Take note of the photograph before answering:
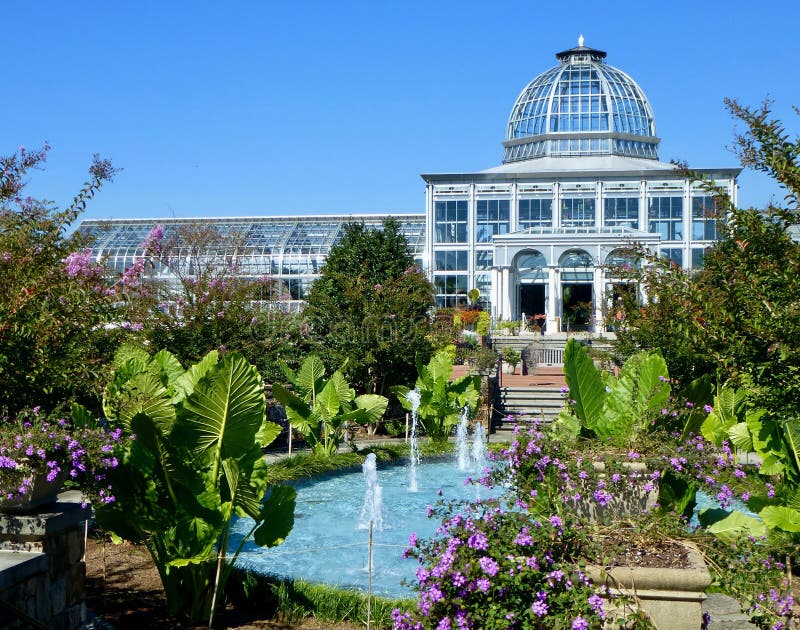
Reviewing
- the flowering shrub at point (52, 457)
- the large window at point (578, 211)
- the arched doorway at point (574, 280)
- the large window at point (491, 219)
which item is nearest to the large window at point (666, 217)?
the large window at point (578, 211)

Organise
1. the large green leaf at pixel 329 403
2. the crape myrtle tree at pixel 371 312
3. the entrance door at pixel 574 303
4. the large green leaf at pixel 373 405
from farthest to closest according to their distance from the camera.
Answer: the entrance door at pixel 574 303 < the crape myrtle tree at pixel 371 312 < the large green leaf at pixel 373 405 < the large green leaf at pixel 329 403

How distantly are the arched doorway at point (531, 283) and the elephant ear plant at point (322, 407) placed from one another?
2835cm

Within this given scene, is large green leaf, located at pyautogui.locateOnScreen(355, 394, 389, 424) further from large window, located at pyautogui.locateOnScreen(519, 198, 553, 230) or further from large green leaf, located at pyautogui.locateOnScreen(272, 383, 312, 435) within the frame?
large window, located at pyautogui.locateOnScreen(519, 198, 553, 230)

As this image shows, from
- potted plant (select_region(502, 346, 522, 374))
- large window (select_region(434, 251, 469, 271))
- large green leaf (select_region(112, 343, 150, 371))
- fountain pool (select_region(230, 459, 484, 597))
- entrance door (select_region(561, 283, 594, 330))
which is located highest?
large window (select_region(434, 251, 469, 271))

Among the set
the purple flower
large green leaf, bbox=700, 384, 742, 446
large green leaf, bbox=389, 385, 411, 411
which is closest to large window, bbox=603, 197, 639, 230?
large green leaf, bbox=389, 385, 411, 411

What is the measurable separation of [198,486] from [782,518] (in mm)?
4194

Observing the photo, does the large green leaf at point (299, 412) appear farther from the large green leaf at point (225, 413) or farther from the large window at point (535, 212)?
the large window at point (535, 212)

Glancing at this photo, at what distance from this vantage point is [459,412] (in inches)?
593

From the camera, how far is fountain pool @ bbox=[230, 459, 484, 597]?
24.0 ft

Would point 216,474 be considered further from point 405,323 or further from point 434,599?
point 405,323

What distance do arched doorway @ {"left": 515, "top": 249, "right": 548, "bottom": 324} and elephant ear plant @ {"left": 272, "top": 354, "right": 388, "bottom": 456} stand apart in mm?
28348

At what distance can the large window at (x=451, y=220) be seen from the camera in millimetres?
43094

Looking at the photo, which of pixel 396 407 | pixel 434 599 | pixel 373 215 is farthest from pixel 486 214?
pixel 434 599

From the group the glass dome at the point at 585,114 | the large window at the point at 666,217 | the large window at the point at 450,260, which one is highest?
the glass dome at the point at 585,114
